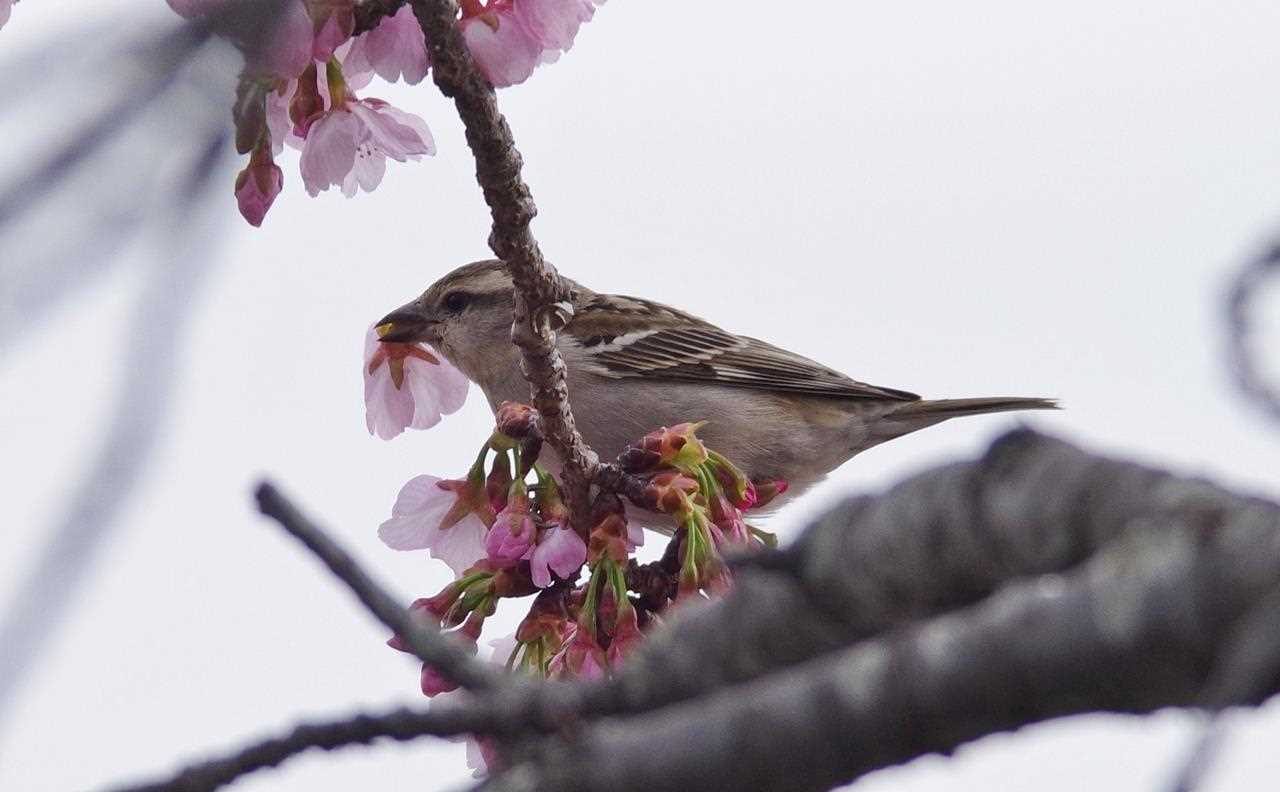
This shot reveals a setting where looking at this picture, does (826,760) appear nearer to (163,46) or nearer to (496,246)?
(163,46)

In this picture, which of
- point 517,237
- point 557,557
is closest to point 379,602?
point 517,237

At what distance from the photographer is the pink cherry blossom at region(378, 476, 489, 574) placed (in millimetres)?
3582

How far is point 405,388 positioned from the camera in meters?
4.18

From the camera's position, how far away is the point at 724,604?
137 cm

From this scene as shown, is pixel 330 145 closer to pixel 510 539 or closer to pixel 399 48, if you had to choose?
pixel 399 48

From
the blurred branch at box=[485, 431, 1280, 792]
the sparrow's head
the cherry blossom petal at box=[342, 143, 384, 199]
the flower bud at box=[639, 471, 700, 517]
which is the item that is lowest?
the blurred branch at box=[485, 431, 1280, 792]

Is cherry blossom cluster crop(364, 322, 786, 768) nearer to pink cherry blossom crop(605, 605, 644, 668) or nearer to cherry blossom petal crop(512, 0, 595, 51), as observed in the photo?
pink cherry blossom crop(605, 605, 644, 668)

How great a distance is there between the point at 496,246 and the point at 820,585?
5.80 feet

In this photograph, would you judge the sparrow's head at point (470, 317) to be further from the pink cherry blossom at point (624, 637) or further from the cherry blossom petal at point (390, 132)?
the pink cherry blossom at point (624, 637)

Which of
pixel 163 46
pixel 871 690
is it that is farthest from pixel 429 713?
pixel 163 46

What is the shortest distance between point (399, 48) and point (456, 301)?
311cm

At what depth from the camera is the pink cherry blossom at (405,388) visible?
407cm

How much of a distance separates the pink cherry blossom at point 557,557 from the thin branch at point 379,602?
1.66 metres

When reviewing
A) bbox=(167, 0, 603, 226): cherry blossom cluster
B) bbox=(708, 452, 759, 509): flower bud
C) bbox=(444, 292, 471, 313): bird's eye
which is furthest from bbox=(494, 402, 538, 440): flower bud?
bbox=(444, 292, 471, 313): bird's eye
